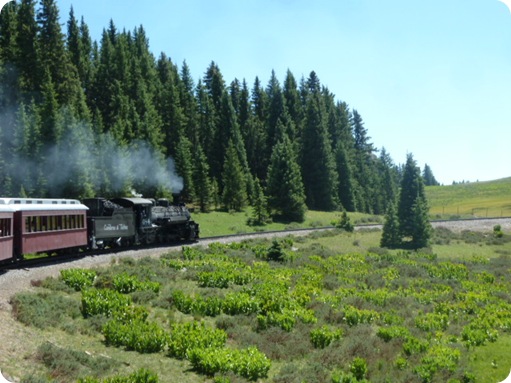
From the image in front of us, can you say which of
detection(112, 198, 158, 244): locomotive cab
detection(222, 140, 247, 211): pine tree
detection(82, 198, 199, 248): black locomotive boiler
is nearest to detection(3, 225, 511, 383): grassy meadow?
detection(112, 198, 158, 244): locomotive cab

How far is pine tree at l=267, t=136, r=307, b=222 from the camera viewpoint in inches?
2603

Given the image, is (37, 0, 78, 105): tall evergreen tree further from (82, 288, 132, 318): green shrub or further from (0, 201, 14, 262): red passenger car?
(82, 288, 132, 318): green shrub

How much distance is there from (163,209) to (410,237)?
31.7 meters

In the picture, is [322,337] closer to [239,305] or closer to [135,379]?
[239,305]

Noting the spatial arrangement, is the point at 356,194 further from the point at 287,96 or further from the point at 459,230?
the point at 459,230

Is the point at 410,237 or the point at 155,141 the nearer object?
the point at 410,237

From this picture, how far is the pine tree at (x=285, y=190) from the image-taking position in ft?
217

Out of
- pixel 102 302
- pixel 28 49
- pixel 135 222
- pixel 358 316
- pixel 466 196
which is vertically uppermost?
pixel 28 49

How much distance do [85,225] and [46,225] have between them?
11.6 ft

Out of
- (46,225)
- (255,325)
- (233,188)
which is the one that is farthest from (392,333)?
(233,188)

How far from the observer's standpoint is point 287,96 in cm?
10381

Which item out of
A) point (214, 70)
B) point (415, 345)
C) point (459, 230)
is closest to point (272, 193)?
point (459, 230)

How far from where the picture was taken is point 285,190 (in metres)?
66.4

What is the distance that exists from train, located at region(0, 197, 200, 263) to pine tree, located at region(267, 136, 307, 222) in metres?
29.8
